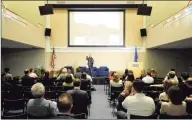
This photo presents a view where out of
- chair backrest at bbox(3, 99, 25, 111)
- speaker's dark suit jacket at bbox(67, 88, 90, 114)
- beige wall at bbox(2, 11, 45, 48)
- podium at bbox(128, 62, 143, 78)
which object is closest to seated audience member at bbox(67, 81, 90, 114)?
speaker's dark suit jacket at bbox(67, 88, 90, 114)

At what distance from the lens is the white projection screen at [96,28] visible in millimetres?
16719

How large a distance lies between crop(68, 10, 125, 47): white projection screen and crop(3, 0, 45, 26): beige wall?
2.03 m

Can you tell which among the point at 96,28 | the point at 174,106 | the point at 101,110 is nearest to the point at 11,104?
the point at 101,110

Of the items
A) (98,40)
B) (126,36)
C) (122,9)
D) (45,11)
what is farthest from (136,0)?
(45,11)

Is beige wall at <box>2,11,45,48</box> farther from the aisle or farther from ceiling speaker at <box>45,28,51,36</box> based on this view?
the aisle

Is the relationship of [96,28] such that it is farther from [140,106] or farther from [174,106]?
[174,106]

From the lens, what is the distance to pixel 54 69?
54.6 ft

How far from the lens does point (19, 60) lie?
16297 millimetres

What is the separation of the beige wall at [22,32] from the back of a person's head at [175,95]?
22.7ft

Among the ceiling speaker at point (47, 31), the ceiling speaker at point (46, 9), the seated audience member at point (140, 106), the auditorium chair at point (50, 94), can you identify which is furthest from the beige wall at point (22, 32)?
the seated audience member at point (140, 106)

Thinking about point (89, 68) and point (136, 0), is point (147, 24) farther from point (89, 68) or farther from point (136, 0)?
point (89, 68)

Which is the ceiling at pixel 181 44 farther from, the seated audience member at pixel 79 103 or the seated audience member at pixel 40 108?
the seated audience member at pixel 40 108

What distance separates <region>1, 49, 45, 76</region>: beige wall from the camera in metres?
16.3

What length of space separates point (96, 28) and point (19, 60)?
5120mm
